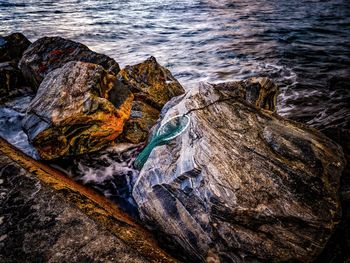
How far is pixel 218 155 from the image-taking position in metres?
2.18

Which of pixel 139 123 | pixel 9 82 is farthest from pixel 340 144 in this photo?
pixel 9 82

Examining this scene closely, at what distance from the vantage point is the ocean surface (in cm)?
583

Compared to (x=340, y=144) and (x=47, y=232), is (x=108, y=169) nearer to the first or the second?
(x=47, y=232)

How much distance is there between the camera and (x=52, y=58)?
5.38 meters

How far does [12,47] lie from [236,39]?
852 cm

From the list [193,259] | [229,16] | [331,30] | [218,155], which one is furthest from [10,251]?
[229,16]

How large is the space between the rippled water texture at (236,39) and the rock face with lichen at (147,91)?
2424mm

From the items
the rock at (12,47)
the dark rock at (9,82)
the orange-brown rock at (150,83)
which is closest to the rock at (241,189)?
the orange-brown rock at (150,83)

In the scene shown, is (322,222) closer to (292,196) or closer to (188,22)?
(292,196)

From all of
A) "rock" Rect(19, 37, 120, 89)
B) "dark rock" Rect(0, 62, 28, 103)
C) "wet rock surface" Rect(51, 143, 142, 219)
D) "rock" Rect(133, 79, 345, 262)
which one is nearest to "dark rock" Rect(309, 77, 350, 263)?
"rock" Rect(133, 79, 345, 262)

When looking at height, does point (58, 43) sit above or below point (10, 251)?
above

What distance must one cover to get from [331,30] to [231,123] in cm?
1108

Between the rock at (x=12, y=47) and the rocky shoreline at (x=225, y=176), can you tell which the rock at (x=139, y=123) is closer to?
the rocky shoreline at (x=225, y=176)

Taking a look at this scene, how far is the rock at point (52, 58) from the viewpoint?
529cm
